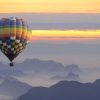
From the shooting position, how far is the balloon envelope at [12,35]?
109 meters

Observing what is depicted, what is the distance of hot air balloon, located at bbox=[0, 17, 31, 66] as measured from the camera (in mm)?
109188

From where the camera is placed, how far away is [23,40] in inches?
4331

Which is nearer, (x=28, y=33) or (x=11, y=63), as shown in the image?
(x=11, y=63)

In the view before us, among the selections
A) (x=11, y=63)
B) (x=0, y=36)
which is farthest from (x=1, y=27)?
(x=11, y=63)

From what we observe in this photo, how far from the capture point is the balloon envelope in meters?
109

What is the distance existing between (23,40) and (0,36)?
5.02 m

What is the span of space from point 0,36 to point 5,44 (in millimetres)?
2034

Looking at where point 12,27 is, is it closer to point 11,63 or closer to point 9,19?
point 9,19

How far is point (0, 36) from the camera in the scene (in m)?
110

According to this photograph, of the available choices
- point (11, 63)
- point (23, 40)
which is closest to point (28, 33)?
point (23, 40)

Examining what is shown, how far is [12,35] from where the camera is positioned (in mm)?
109250

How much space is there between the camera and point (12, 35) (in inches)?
4301

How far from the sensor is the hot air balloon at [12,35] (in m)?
109

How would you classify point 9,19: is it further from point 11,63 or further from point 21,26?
point 11,63
